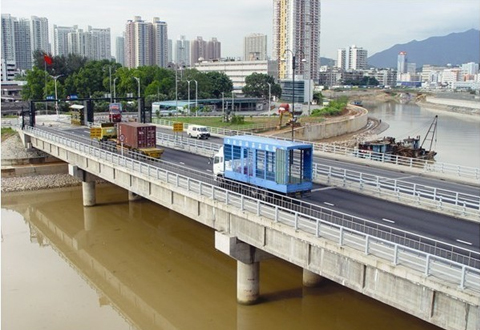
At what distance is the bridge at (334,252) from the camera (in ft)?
53.3

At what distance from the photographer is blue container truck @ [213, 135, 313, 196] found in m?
26.5

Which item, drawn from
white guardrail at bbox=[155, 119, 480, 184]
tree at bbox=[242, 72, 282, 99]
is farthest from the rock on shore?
tree at bbox=[242, 72, 282, 99]

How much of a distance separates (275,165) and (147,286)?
32.5 ft

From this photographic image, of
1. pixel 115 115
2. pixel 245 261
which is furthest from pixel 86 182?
pixel 245 261

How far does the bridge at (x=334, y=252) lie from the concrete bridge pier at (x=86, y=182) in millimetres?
14474

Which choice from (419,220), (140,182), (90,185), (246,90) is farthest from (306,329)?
(246,90)

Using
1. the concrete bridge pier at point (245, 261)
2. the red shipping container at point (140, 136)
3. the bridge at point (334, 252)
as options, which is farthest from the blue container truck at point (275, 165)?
the red shipping container at point (140, 136)

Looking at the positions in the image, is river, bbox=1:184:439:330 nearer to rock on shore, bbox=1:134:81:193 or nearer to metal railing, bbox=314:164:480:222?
metal railing, bbox=314:164:480:222

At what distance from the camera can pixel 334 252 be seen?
19484 mm

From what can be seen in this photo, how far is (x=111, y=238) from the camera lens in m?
38.9

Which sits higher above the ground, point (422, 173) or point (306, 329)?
point (422, 173)

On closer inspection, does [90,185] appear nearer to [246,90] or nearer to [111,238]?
[111,238]

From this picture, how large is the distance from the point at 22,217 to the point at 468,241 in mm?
37560

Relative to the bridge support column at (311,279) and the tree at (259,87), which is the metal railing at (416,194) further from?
the tree at (259,87)
